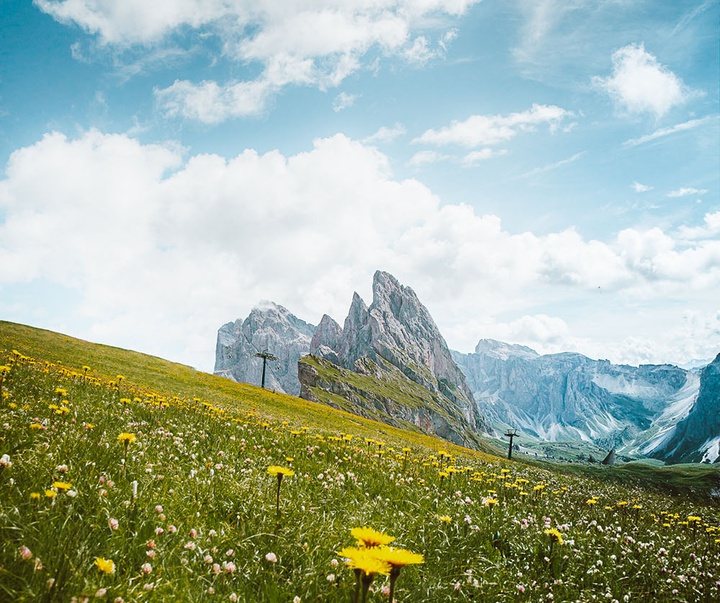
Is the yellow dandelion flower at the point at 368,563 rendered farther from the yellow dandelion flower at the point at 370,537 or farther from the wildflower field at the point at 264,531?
the yellow dandelion flower at the point at 370,537

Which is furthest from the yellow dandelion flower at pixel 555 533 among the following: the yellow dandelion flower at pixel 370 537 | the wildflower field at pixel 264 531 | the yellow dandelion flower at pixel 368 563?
the yellow dandelion flower at pixel 368 563

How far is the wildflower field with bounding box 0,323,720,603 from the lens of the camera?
151 inches

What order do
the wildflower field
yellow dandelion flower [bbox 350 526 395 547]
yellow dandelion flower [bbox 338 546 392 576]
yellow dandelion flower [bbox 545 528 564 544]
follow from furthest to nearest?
yellow dandelion flower [bbox 545 528 564 544] → the wildflower field → yellow dandelion flower [bbox 350 526 395 547] → yellow dandelion flower [bbox 338 546 392 576]

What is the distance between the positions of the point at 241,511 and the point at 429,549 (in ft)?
9.74

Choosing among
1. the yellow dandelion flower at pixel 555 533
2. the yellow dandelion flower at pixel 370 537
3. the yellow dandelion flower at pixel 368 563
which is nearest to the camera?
the yellow dandelion flower at pixel 368 563

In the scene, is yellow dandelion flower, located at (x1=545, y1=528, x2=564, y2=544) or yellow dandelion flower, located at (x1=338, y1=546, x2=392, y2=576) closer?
yellow dandelion flower, located at (x1=338, y1=546, x2=392, y2=576)

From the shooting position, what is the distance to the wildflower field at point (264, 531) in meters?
3.84

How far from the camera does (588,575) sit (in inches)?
267

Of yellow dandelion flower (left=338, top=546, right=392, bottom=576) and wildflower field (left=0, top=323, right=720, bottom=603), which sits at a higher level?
yellow dandelion flower (left=338, top=546, right=392, bottom=576)

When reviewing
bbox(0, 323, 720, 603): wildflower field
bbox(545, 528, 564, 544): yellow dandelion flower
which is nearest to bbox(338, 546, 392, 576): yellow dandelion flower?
bbox(0, 323, 720, 603): wildflower field

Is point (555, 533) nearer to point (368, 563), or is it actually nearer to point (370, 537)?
point (370, 537)

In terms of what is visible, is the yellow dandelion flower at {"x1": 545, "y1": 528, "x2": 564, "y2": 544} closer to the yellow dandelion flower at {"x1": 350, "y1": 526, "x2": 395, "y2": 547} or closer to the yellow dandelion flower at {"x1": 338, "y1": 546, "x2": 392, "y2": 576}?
the yellow dandelion flower at {"x1": 350, "y1": 526, "x2": 395, "y2": 547}

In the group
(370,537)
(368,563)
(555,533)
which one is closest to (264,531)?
(370,537)

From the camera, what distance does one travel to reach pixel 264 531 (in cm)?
562
